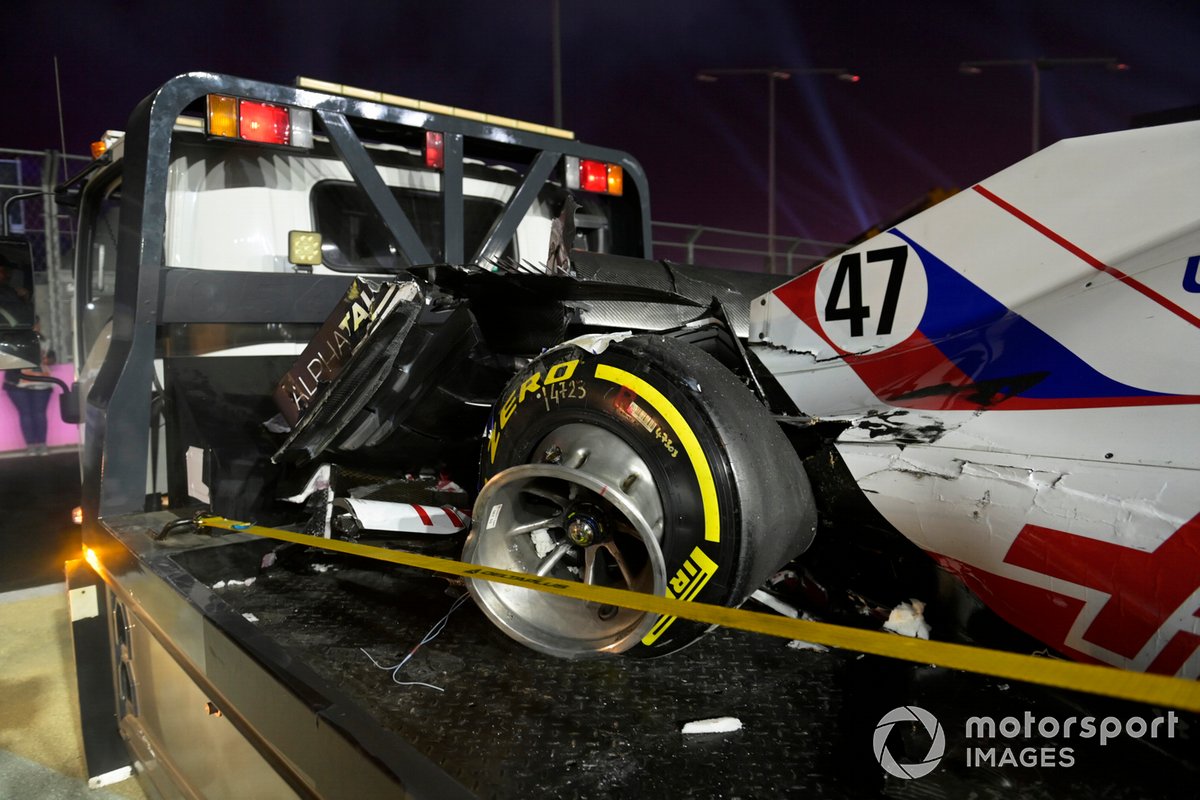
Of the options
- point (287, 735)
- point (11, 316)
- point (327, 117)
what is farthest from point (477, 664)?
point (11, 316)

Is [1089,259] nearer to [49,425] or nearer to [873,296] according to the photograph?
[873,296]

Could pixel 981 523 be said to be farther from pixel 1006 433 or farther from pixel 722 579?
pixel 722 579

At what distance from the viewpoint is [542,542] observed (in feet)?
6.44

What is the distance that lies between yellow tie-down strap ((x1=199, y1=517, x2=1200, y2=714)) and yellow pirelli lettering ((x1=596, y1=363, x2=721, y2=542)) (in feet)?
0.60

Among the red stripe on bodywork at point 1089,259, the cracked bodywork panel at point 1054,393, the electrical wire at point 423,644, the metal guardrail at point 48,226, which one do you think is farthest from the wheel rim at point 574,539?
the metal guardrail at point 48,226

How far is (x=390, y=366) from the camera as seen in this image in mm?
2354

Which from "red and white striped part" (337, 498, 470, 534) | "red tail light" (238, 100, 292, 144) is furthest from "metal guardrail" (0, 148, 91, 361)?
"red and white striped part" (337, 498, 470, 534)

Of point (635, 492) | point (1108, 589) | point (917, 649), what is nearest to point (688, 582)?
point (635, 492)

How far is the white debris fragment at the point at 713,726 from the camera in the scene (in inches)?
60.0

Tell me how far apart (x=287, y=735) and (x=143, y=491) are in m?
1.60

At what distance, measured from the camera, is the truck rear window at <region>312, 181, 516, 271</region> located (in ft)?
11.8

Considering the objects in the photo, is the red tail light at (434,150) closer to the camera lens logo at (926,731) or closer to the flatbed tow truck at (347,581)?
the flatbed tow truck at (347,581)

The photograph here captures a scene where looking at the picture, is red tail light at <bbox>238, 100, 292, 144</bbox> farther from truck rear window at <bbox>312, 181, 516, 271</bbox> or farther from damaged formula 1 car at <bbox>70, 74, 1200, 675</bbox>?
truck rear window at <bbox>312, 181, 516, 271</bbox>

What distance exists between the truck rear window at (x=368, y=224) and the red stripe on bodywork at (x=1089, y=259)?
8.10 feet
